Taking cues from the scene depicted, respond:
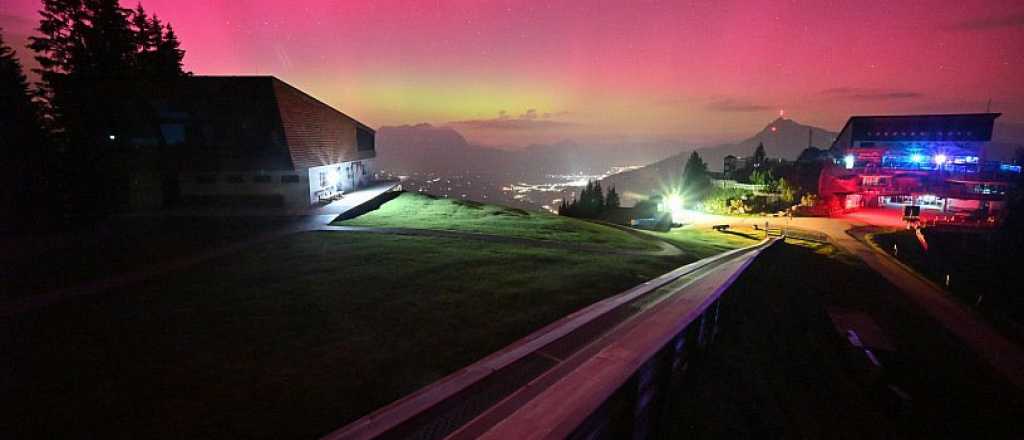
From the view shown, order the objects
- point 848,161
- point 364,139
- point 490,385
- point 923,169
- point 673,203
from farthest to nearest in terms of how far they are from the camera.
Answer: point 848,161
point 923,169
point 673,203
point 364,139
point 490,385

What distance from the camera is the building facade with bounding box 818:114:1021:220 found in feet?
144

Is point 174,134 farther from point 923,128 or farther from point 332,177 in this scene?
point 923,128

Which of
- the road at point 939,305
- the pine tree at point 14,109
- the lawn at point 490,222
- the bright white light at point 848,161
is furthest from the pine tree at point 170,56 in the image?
the bright white light at point 848,161

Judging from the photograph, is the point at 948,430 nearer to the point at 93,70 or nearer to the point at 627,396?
the point at 627,396

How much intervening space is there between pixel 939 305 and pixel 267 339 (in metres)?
26.3

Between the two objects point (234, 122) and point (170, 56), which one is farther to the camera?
point (170, 56)

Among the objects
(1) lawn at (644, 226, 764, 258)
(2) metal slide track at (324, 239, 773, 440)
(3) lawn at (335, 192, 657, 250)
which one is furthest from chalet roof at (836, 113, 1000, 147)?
(2) metal slide track at (324, 239, 773, 440)

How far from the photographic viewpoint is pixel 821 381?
11.9 meters

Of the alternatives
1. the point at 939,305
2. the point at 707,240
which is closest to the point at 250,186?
the point at 707,240

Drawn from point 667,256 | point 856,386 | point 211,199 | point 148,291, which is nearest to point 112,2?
point 211,199

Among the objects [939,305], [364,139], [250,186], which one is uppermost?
[364,139]

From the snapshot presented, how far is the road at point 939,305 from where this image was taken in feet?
47.9

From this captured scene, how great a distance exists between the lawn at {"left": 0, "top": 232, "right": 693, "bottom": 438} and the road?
12.3 meters

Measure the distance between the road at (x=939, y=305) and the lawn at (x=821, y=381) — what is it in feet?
2.06
